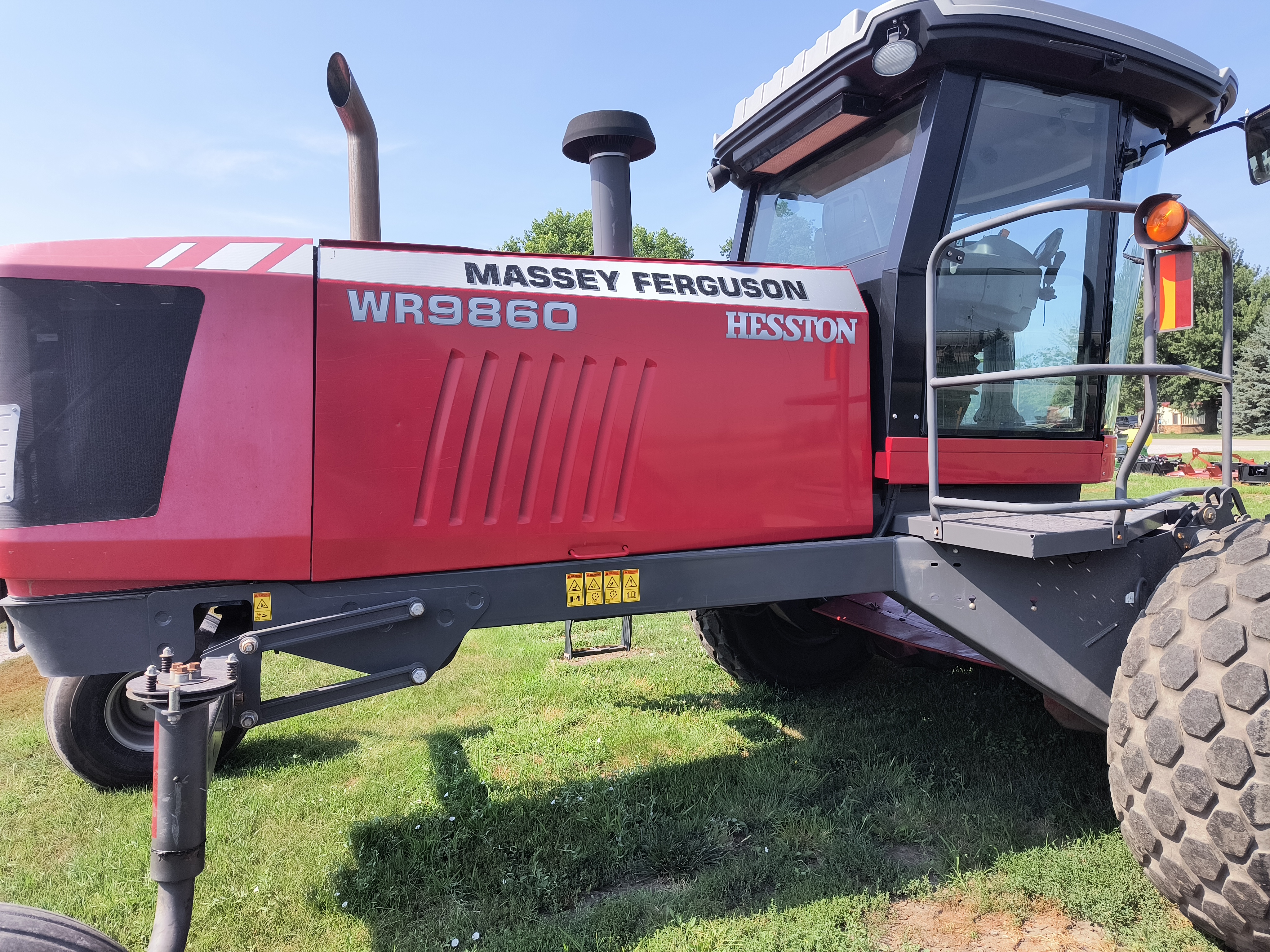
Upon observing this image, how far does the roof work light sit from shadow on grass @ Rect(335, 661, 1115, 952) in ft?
8.72

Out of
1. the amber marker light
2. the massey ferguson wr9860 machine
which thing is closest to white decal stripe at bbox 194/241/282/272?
the massey ferguson wr9860 machine

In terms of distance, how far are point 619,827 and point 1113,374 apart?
2.25 meters

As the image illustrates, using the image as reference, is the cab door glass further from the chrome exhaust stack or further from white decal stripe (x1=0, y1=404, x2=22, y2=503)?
white decal stripe (x1=0, y1=404, x2=22, y2=503)

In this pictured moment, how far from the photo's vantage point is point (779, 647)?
438 cm

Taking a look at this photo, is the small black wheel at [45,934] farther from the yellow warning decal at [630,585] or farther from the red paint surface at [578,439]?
the yellow warning decal at [630,585]

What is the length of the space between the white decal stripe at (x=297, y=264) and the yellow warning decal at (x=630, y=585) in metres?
1.24

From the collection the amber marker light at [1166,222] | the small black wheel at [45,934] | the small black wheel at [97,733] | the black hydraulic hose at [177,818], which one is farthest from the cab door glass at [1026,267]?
the small black wheel at [97,733]

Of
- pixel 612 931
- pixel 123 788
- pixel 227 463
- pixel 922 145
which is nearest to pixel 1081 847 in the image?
pixel 612 931

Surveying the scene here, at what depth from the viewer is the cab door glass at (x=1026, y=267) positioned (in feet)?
9.31

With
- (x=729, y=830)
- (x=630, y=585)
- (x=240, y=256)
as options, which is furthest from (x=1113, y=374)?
(x=240, y=256)

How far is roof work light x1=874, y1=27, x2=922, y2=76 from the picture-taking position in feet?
8.54

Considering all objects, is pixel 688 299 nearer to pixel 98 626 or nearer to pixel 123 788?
pixel 98 626

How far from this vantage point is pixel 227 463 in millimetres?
2088

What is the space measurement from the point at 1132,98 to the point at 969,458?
1553 mm
